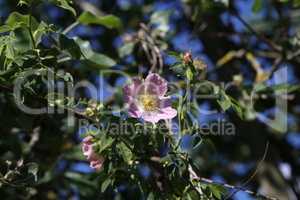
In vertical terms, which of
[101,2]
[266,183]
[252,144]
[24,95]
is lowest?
[266,183]

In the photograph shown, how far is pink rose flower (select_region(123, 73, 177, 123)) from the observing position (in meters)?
1.69

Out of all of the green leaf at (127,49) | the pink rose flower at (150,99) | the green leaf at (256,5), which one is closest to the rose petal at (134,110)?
the pink rose flower at (150,99)

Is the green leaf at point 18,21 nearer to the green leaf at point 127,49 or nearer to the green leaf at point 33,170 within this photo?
the green leaf at point 33,170

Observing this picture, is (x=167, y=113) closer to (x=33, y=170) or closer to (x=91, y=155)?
(x=91, y=155)

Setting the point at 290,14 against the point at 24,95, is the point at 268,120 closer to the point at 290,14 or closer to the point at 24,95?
the point at 290,14

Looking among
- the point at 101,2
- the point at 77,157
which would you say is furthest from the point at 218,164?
the point at 77,157

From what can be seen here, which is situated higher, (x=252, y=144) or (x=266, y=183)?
(x=252, y=144)

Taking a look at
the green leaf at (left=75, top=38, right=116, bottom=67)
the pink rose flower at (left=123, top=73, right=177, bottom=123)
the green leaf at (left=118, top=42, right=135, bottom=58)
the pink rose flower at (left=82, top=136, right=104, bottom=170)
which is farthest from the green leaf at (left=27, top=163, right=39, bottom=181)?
the green leaf at (left=118, top=42, right=135, bottom=58)

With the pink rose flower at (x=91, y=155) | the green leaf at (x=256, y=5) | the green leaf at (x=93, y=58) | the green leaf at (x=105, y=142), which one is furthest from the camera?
the green leaf at (x=256, y=5)

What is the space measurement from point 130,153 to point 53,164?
869mm

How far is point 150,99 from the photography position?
1.76 metres

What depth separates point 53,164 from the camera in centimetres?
248

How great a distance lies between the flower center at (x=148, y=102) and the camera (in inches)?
67.5

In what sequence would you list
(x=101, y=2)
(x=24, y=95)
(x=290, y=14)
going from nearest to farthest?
1. (x=24, y=95)
2. (x=290, y=14)
3. (x=101, y=2)
